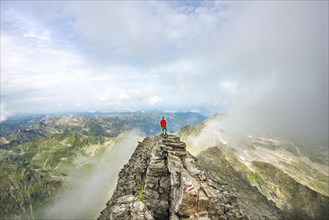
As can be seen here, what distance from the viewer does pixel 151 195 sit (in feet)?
161

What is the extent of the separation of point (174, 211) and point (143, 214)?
5.70m

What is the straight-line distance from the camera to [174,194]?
44.8 meters

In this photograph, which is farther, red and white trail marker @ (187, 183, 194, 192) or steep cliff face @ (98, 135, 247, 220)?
red and white trail marker @ (187, 183, 194, 192)

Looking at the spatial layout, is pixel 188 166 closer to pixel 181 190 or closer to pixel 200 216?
pixel 181 190

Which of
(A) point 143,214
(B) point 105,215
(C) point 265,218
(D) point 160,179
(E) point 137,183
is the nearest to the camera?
(A) point 143,214

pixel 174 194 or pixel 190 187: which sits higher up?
pixel 190 187

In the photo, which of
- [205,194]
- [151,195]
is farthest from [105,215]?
[205,194]

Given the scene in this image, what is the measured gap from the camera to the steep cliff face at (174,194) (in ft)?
130

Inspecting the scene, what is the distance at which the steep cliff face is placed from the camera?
3972 cm

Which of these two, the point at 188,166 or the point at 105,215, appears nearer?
the point at 188,166

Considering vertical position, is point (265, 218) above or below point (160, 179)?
below

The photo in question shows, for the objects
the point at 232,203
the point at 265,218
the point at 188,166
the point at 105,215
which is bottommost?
the point at 265,218

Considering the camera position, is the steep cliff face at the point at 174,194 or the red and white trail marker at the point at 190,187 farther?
the red and white trail marker at the point at 190,187

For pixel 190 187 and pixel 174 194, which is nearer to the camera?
pixel 190 187
